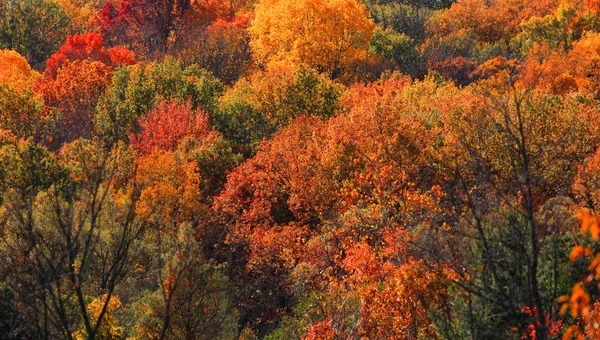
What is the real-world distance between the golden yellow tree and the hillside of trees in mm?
225

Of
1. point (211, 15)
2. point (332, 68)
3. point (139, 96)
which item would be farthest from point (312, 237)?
point (211, 15)

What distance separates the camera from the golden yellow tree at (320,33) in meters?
78.6

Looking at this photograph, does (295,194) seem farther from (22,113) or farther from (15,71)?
(15,71)

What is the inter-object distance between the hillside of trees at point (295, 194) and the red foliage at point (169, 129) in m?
0.18

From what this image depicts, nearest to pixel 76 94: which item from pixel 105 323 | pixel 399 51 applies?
pixel 399 51

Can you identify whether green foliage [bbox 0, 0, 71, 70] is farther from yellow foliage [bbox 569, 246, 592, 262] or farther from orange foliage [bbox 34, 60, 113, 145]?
yellow foliage [bbox 569, 246, 592, 262]

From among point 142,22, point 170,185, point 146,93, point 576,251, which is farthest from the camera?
point 142,22

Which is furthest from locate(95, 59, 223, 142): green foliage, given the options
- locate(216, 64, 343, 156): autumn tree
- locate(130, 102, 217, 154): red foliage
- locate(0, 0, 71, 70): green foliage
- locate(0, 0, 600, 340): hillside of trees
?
locate(0, 0, 71, 70): green foliage

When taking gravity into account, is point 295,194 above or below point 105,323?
below

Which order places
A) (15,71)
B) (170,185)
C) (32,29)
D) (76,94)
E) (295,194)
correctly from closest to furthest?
(170,185), (295,194), (76,94), (15,71), (32,29)

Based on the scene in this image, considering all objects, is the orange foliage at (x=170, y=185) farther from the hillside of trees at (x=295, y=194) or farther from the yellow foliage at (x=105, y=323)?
the yellow foliage at (x=105, y=323)

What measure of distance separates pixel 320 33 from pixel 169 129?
27.0 metres

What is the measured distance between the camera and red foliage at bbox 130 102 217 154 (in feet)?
186

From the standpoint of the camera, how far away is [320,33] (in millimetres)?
78812
